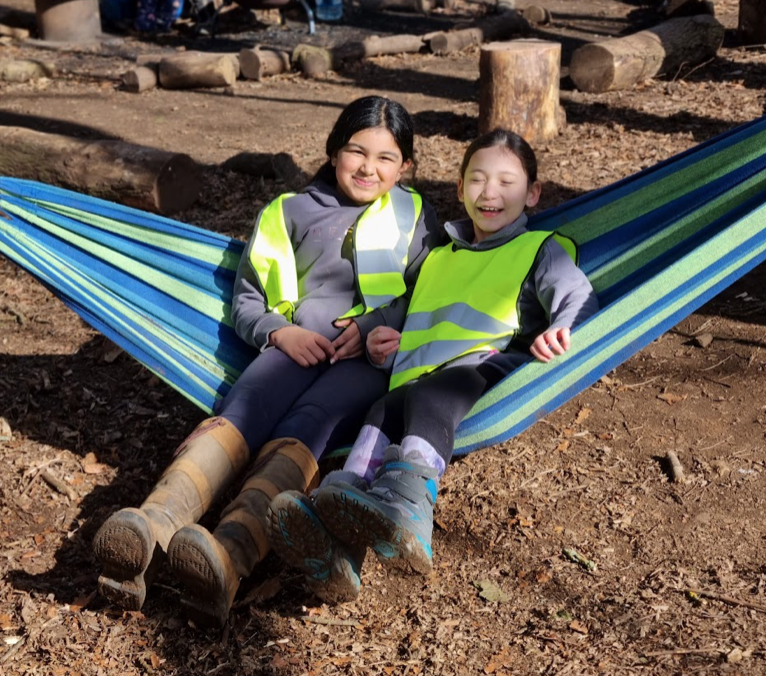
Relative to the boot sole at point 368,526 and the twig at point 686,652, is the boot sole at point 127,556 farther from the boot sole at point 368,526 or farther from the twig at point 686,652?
the twig at point 686,652

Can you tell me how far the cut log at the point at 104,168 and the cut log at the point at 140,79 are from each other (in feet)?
9.87

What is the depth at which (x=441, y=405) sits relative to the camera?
7.97 feet

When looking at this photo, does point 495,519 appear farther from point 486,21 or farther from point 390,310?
point 486,21

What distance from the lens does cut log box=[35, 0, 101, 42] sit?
959 centimetres

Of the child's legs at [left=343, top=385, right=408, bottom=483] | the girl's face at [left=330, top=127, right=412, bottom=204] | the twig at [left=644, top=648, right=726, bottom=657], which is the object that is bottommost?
the twig at [left=644, top=648, right=726, bottom=657]

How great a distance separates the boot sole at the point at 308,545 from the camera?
212 centimetres

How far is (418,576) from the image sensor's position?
2.48 m

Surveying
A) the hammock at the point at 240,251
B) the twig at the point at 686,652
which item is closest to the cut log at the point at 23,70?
the hammock at the point at 240,251

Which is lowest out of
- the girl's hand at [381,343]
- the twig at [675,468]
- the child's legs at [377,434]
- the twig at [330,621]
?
the twig at [330,621]

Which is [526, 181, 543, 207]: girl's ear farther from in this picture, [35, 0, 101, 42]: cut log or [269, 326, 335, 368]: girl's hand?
[35, 0, 101, 42]: cut log

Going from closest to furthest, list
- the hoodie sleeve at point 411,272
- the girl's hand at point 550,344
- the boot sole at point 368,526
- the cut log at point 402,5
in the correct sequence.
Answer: the boot sole at point 368,526 → the girl's hand at point 550,344 → the hoodie sleeve at point 411,272 → the cut log at point 402,5

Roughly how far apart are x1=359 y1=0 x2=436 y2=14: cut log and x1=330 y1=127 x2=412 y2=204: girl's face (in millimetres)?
9309

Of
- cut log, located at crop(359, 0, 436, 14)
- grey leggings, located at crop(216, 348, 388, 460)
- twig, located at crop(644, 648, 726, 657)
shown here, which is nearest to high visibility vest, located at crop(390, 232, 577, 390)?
Answer: grey leggings, located at crop(216, 348, 388, 460)

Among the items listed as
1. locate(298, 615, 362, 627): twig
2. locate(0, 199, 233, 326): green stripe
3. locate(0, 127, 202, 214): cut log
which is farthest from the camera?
locate(0, 127, 202, 214): cut log
